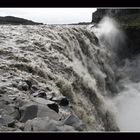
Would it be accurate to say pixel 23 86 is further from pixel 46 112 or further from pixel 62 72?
pixel 62 72

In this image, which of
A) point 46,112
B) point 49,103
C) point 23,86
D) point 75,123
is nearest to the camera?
point 75,123

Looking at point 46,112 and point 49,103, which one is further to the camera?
point 49,103

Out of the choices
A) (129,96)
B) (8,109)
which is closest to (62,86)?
(8,109)

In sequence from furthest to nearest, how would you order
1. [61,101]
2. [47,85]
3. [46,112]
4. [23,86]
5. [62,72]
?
1. [62,72]
2. [47,85]
3. [23,86]
4. [61,101]
5. [46,112]

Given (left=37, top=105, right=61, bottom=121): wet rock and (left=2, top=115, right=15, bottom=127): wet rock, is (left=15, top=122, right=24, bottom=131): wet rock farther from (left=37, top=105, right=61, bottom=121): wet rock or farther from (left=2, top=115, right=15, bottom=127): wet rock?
(left=37, top=105, right=61, bottom=121): wet rock

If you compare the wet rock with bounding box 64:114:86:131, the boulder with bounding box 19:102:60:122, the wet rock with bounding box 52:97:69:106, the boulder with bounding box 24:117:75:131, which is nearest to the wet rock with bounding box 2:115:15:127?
the boulder with bounding box 19:102:60:122

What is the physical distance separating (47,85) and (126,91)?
2873 centimetres

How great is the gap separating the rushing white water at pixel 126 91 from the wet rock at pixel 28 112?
16.7m

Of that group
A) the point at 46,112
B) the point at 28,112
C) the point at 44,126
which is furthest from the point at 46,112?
the point at 44,126

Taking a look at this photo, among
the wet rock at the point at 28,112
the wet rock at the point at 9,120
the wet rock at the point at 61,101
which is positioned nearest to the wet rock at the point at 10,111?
the wet rock at the point at 28,112

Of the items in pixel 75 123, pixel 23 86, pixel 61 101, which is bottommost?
pixel 75 123

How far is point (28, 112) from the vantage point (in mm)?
8695

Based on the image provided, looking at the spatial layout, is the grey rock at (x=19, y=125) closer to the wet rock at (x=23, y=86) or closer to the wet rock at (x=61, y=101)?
the wet rock at (x=61, y=101)
